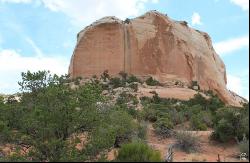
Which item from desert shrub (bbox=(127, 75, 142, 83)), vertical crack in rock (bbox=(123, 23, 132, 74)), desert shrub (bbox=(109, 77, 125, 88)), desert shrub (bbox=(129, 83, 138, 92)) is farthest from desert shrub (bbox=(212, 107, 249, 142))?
vertical crack in rock (bbox=(123, 23, 132, 74))

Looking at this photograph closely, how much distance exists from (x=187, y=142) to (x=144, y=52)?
4213 cm

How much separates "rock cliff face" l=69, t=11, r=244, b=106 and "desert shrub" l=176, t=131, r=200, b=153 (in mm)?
39049

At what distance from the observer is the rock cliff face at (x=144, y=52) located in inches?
2491

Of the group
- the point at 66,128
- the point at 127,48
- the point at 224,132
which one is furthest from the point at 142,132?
the point at 127,48

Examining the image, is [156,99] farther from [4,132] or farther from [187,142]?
[4,132]

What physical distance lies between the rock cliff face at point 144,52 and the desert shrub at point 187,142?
128 feet

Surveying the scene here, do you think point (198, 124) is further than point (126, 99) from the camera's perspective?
No

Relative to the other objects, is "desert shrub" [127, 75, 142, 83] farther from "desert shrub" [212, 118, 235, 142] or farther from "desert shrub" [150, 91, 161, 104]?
"desert shrub" [212, 118, 235, 142]

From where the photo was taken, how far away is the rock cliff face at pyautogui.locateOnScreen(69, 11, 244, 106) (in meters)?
63.3

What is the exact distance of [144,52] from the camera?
A: 63.8 meters

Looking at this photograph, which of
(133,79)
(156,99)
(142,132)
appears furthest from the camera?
(133,79)

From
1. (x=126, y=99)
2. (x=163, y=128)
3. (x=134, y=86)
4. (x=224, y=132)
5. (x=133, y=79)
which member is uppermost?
(x=133, y=79)

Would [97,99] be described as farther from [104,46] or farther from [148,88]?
[104,46]

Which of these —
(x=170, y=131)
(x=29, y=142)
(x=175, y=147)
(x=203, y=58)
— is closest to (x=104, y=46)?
(x=203, y=58)
